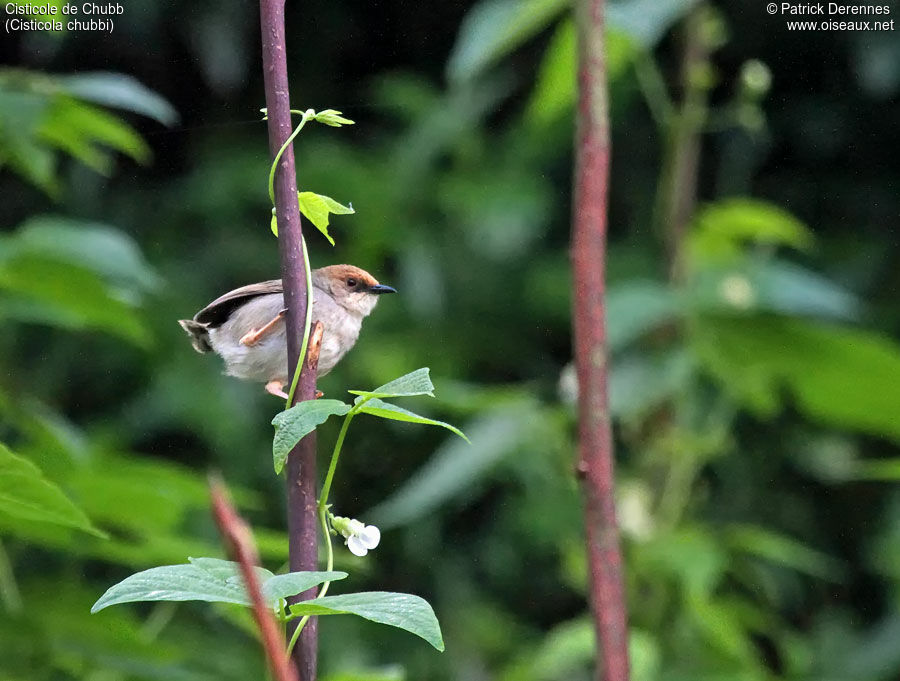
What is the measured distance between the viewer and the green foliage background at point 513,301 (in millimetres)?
2609

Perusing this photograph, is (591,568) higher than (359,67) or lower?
lower

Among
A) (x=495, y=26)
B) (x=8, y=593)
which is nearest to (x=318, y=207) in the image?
(x=8, y=593)

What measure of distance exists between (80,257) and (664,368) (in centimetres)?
136

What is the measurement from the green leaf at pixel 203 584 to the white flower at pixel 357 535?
6 cm

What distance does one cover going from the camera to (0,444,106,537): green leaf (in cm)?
91

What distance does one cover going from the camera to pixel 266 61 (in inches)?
27.3

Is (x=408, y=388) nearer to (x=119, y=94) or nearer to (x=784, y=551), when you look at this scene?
(x=119, y=94)

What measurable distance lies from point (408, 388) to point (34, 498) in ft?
1.29

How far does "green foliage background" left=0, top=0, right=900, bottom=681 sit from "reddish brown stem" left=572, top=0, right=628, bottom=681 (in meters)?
1.31

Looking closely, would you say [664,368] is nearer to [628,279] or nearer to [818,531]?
[628,279]

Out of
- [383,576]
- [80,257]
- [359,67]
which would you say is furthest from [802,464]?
[80,257]

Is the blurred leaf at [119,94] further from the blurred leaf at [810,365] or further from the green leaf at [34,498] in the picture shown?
the blurred leaf at [810,365]

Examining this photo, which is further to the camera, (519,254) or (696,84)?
(519,254)

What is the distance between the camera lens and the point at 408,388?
Result: 2.37ft
